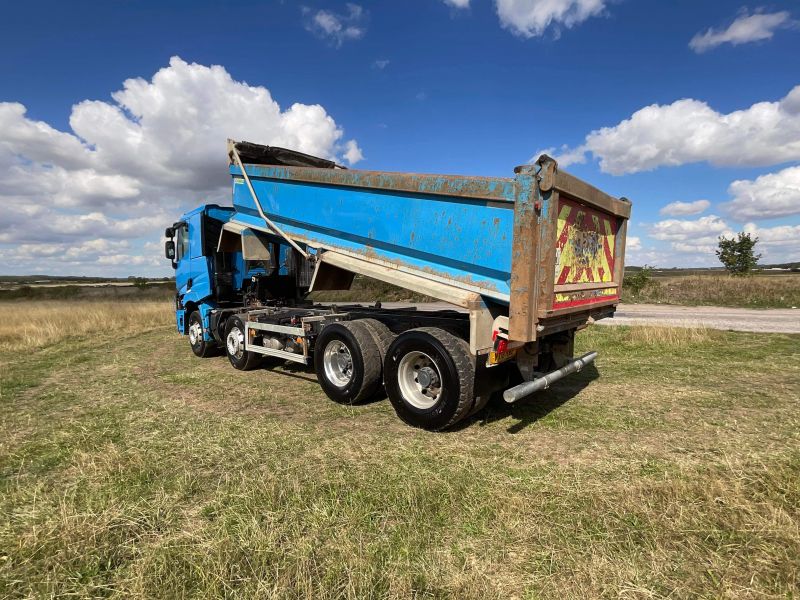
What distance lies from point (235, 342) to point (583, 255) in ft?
19.8

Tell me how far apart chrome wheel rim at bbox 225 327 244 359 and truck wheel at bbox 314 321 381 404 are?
2551 millimetres

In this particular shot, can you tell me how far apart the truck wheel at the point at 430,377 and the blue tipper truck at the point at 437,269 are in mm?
13

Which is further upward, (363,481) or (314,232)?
→ (314,232)

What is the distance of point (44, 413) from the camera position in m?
5.57

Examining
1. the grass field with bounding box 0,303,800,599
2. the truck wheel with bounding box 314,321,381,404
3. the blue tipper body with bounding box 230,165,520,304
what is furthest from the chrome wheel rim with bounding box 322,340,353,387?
the blue tipper body with bounding box 230,165,520,304

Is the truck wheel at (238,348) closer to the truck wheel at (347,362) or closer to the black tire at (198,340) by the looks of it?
the black tire at (198,340)

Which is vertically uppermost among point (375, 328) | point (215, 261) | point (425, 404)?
A: point (215, 261)

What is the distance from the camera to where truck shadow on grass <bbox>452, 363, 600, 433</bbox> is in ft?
16.5

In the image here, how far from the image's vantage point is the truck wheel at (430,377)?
14.6ft

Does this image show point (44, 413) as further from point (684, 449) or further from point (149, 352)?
point (684, 449)

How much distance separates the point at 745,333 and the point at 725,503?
10.1m

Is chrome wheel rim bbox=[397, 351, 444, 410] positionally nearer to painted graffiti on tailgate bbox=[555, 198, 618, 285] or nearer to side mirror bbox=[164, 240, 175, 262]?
painted graffiti on tailgate bbox=[555, 198, 618, 285]

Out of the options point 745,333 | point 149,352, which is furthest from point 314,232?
point 745,333

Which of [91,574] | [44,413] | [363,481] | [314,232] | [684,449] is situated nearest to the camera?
[91,574]
